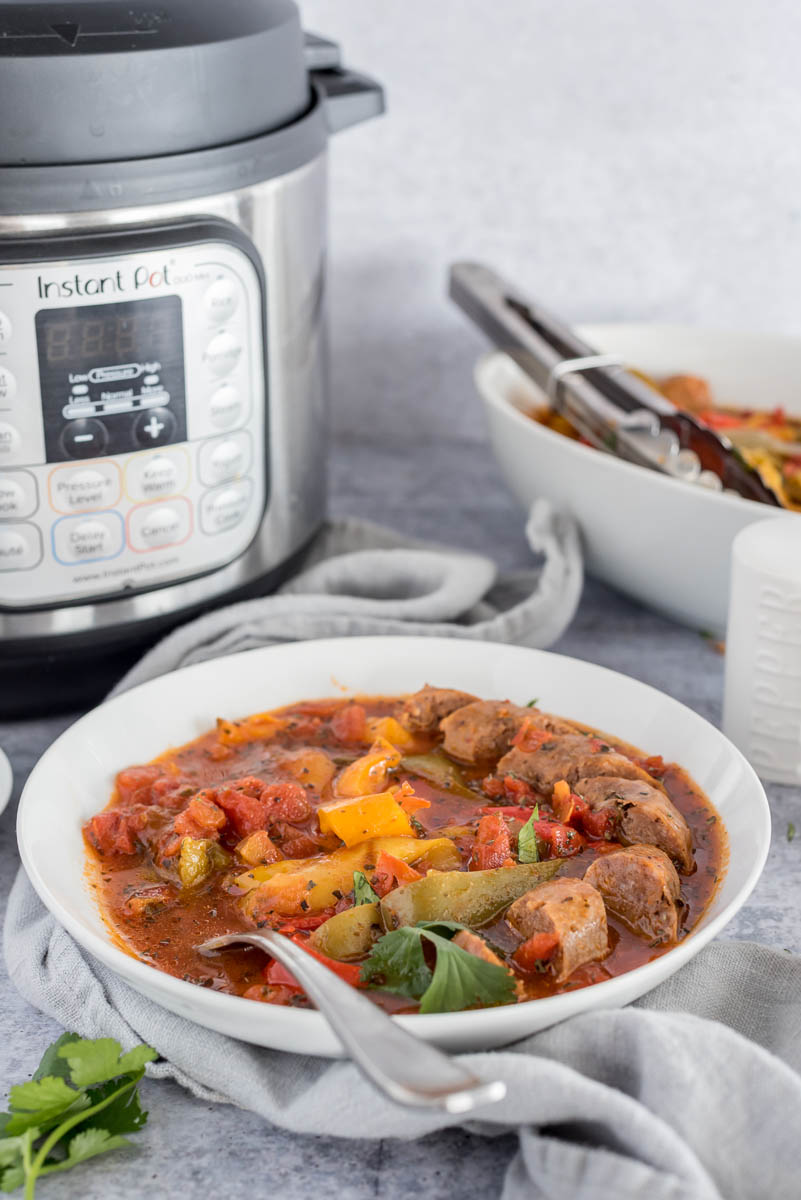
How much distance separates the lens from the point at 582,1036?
2.66 feet

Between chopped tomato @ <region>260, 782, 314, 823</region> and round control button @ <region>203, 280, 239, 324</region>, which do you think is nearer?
chopped tomato @ <region>260, 782, 314, 823</region>

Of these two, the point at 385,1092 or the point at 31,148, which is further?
the point at 31,148

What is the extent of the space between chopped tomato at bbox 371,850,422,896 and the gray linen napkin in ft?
0.43

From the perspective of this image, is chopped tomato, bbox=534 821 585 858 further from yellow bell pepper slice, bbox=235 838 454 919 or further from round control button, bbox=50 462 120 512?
round control button, bbox=50 462 120 512

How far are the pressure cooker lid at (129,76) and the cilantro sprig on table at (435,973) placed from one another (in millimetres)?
665

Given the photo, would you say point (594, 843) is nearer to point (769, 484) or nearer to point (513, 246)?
point (769, 484)

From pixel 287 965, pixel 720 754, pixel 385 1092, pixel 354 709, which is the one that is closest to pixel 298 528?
pixel 354 709

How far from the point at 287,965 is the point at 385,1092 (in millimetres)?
144

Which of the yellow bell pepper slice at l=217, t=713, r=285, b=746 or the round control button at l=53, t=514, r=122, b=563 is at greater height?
the round control button at l=53, t=514, r=122, b=563

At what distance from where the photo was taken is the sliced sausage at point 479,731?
3.72ft

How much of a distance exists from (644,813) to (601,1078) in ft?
0.74

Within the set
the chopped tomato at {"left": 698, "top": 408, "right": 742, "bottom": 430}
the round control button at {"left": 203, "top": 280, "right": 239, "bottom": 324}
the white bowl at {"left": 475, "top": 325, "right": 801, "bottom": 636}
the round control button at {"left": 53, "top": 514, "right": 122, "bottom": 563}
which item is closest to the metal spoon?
the round control button at {"left": 53, "top": 514, "right": 122, "bottom": 563}

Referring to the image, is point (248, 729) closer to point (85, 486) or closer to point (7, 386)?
point (85, 486)

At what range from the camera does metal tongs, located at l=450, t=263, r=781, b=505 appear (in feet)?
4.77
